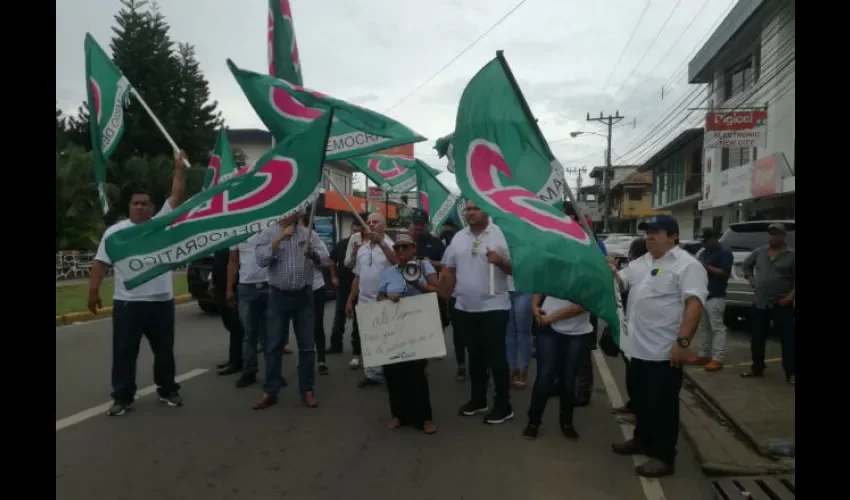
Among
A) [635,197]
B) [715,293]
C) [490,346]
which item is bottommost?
[490,346]

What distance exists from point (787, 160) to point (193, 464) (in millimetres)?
21348

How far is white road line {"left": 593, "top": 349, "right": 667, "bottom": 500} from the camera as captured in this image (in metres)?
4.27

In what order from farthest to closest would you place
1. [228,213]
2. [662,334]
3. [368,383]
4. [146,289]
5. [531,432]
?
[368,383], [146,289], [531,432], [228,213], [662,334]

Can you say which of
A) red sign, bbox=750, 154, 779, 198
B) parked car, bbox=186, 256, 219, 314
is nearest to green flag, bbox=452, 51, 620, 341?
parked car, bbox=186, 256, 219, 314

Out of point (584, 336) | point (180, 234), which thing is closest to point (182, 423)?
point (180, 234)

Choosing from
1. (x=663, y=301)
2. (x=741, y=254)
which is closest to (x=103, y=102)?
(x=663, y=301)

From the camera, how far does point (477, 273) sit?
5750 millimetres

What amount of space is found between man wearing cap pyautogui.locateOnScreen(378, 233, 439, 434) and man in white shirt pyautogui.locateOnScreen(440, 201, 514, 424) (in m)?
0.27

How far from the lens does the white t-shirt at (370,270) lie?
23.7 ft

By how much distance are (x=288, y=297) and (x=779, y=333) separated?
17.7ft

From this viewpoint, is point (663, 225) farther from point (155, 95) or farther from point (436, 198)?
point (155, 95)

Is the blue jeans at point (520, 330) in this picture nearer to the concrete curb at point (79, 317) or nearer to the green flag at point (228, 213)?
the green flag at point (228, 213)

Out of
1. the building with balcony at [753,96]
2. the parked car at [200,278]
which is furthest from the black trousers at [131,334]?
the building with balcony at [753,96]

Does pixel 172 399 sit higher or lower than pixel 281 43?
lower
